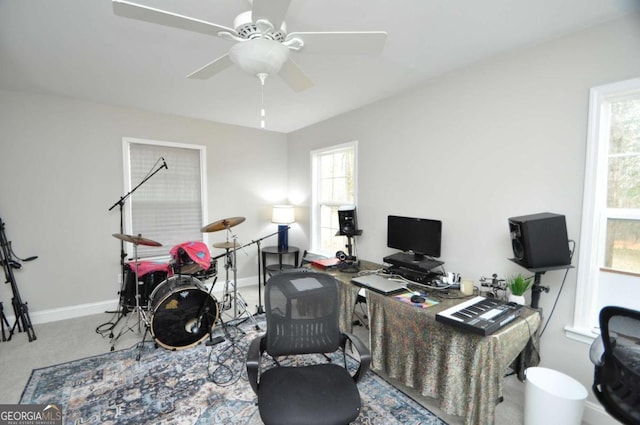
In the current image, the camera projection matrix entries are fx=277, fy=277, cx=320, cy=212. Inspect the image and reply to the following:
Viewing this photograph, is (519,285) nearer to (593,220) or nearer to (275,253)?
(593,220)

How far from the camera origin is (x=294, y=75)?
1.73 metres

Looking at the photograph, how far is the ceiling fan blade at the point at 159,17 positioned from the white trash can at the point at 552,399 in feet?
8.24

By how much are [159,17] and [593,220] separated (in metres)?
2.63

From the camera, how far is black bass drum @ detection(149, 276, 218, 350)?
244 cm

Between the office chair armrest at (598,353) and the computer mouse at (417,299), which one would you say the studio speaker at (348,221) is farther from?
the office chair armrest at (598,353)

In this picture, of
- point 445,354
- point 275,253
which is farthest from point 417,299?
point 275,253

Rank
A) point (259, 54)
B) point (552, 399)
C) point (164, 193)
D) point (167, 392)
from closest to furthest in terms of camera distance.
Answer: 1. point (259, 54)
2. point (552, 399)
3. point (167, 392)
4. point (164, 193)

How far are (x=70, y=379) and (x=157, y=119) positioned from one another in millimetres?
2922

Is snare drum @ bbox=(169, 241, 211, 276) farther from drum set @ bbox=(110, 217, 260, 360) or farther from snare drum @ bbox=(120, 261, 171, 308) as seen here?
snare drum @ bbox=(120, 261, 171, 308)

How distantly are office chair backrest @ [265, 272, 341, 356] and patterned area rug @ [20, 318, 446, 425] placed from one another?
0.59 metres

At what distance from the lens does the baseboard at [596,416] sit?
1.69 metres

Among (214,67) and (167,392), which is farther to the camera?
(167,392)

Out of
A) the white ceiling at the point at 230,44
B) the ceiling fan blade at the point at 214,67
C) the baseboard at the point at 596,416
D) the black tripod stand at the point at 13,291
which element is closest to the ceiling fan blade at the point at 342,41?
the white ceiling at the point at 230,44

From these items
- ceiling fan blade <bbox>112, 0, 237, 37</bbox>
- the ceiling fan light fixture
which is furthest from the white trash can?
ceiling fan blade <bbox>112, 0, 237, 37</bbox>
